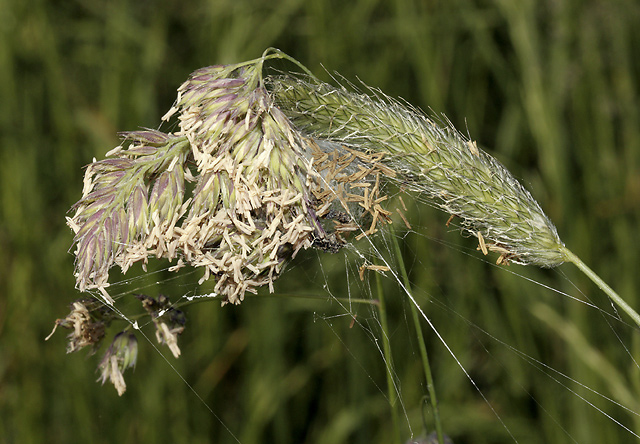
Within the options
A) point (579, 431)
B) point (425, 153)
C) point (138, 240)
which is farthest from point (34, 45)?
point (579, 431)

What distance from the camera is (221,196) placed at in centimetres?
76

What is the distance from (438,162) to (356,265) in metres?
0.98

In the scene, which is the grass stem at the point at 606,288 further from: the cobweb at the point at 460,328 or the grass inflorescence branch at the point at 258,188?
the cobweb at the point at 460,328

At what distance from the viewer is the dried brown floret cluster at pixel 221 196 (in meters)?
0.73

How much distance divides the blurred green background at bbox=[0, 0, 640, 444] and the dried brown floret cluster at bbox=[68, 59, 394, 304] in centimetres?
99

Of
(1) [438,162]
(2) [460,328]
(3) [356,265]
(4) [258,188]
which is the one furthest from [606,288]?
(2) [460,328]

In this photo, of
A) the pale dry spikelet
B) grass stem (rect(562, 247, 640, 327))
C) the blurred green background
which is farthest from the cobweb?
grass stem (rect(562, 247, 640, 327))

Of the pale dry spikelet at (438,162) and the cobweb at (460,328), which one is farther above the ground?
the pale dry spikelet at (438,162)

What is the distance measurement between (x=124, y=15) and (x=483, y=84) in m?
1.38

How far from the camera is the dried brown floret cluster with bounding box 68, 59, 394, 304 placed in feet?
2.39

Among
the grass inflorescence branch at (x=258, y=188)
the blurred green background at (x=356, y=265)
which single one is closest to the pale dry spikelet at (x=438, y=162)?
the grass inflorescence branch at (x=258, y=188)

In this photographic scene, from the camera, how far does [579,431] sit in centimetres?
168

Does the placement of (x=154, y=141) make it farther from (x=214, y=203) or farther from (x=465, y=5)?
(x=465, y=5)

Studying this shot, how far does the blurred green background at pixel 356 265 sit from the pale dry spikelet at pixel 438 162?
0.93m
